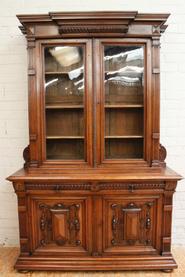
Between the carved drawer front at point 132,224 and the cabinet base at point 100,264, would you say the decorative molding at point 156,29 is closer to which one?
the carved drawer front at point 132,224

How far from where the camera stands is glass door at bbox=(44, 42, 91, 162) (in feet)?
6.75

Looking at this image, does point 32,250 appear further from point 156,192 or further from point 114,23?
point 114,23

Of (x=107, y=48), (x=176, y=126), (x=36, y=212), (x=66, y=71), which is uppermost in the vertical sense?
(x=107, y=48)

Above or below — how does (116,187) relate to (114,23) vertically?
below

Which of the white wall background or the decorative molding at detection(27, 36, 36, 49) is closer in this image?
the decorative molding at detection(27, 36, 36, 49)

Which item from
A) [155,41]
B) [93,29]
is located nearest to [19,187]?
[93,29]

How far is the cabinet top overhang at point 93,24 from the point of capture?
1904 millimetres

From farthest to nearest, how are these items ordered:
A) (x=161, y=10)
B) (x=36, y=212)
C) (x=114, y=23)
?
(x=161, y=10) → (x=36, y=212) → (x=114, y=23)

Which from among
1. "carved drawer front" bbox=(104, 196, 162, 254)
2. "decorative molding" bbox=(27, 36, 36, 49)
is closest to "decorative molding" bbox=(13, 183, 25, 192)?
"carved drawer front" bbox=(104, 196, 162, 254)

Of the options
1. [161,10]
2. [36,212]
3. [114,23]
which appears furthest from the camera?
[161,10]

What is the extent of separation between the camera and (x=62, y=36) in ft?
6.56

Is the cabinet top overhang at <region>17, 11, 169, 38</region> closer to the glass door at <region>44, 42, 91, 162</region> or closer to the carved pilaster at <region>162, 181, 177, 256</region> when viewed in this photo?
the glass door at <region>44, 42, 91, 162</region>

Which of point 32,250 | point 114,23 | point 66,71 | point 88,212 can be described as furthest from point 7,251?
point 114,23

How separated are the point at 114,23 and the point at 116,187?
1.29 metres
